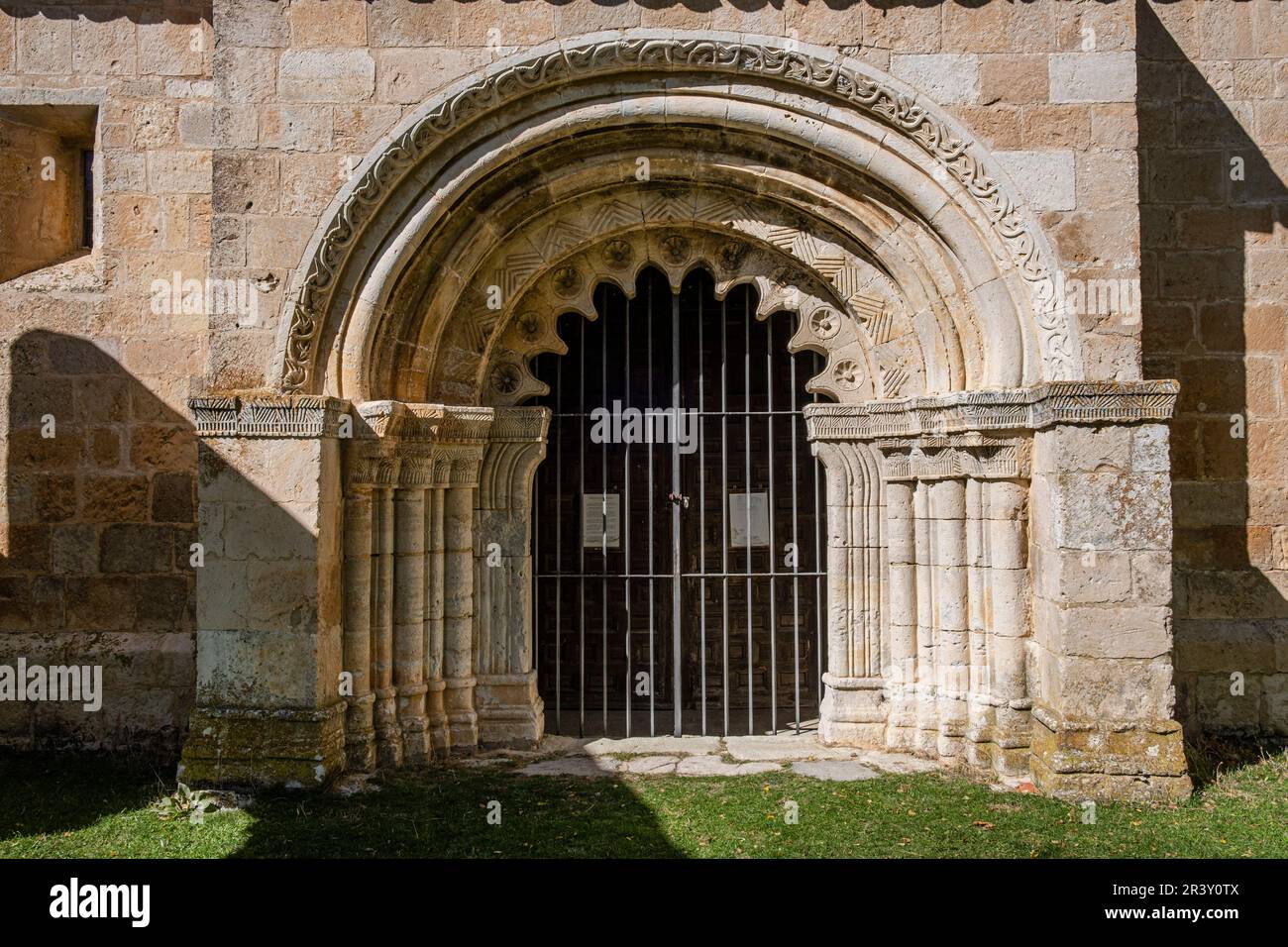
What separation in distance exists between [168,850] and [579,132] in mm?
4123

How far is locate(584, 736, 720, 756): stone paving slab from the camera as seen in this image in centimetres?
625

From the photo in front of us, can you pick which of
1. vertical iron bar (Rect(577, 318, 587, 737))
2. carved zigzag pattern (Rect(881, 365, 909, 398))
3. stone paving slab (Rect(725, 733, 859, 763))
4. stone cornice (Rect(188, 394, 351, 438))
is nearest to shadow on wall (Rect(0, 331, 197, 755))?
stone cornice (Rect(188, 394, 351, 438))

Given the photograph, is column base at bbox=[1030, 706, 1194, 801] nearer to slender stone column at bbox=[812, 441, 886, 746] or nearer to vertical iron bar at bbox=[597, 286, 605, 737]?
slender stone column at bbox=[812, 441, 886, 746]

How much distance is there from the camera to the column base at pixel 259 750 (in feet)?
17.6

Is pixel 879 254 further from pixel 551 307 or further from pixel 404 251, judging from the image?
pixel 404 251

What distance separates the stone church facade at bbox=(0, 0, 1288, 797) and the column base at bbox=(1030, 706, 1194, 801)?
0.02 meters

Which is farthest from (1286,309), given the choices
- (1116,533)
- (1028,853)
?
(1028,853)

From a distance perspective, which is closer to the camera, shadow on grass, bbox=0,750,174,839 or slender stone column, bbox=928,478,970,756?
shadow on grass, bbox=0,750,174,839

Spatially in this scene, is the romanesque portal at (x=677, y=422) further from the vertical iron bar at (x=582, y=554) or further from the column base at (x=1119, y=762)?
the vertical iron bar at (x=582, y=554)

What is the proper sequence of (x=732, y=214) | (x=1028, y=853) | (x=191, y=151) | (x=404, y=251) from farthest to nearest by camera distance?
(x=191, y=151)
(x=732, y=214)
(x=404, y=251)
(x=1028, y=853)

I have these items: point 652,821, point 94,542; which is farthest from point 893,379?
point 94,542

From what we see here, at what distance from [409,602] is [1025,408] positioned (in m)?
3.52

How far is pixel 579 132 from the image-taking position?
5.77 metres

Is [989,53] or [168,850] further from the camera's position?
[989,53]
